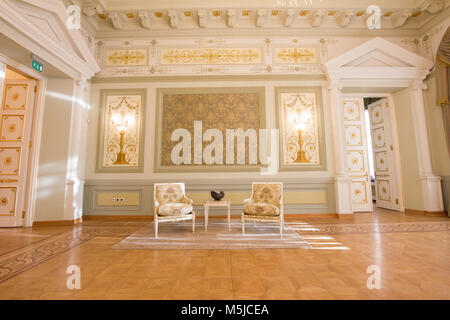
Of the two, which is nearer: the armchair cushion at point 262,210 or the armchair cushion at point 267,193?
the armchair cushion at point 262,210

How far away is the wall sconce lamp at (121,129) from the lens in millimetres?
4816

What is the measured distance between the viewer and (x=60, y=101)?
14.3ft

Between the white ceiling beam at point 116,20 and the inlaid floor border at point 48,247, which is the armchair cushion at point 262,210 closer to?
the inlaid floor border at point 48,247

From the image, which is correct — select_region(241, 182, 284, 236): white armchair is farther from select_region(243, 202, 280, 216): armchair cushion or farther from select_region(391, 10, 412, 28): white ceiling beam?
select_region(391, 10, 412, 28): white ceiling beam

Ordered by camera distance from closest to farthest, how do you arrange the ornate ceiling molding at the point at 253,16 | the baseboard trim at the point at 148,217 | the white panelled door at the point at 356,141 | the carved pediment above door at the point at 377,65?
the baseboard trim at the point at 148,217 < the ornate ceiling molding at the point at 253,16 < the carved pediment above door at the point at 377,65 < the white panelled door at the point at 356,141

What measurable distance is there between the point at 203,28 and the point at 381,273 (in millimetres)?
5633

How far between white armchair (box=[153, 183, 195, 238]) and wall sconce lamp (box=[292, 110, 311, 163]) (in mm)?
2723

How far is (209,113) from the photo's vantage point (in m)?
4.92

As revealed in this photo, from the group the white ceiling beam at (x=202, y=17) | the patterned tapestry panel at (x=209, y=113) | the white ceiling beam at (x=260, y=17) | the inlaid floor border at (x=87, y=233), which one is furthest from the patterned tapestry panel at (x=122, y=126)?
A: the white ceiling beam at (x=260, y=17)

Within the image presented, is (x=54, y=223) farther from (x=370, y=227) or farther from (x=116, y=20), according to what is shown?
(x=370, y=227)

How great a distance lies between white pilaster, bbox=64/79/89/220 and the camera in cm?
425

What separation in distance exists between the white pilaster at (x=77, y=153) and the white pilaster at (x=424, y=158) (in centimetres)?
755

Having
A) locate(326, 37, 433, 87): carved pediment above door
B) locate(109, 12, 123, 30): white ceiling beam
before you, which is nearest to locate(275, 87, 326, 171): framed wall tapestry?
locate(326, 37, 433, 87): carved pediment above door
